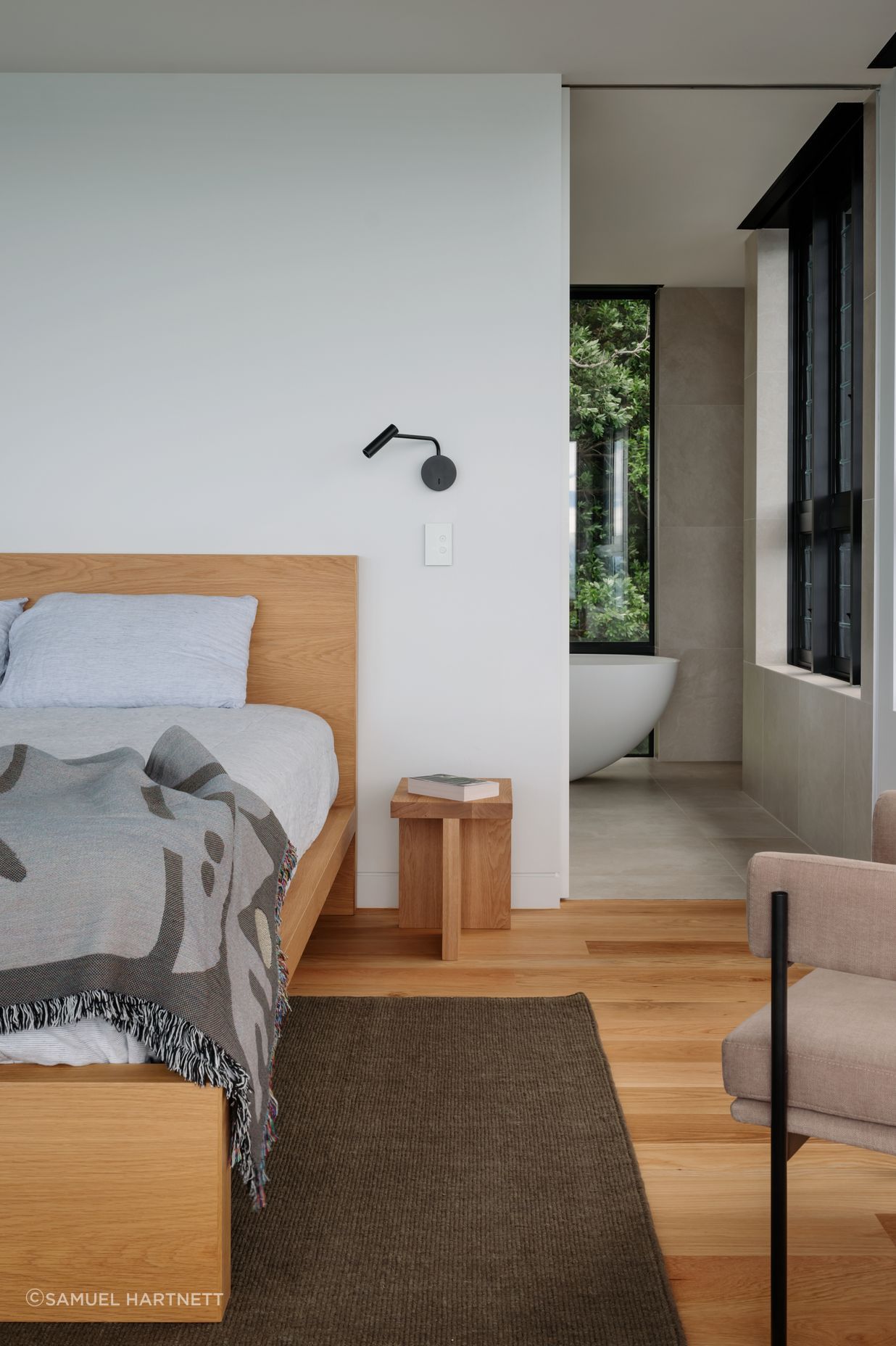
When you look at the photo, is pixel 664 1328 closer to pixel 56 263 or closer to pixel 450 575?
pixel 450 575

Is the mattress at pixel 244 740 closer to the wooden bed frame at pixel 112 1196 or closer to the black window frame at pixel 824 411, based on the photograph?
the wooden bed frame at pixel 112 1196

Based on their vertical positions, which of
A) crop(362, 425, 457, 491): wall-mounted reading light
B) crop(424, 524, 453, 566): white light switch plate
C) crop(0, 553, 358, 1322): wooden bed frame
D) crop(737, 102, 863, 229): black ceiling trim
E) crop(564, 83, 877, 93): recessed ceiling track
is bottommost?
crop(0, 553, 358, 1322): wooden bed frame

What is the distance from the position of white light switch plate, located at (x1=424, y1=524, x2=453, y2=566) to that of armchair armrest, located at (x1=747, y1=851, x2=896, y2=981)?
2.26 metres

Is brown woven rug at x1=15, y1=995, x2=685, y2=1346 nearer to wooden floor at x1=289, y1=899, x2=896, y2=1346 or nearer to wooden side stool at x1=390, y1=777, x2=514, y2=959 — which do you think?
wooden floor at x1=289, y1=899, x2=896, y2=1346

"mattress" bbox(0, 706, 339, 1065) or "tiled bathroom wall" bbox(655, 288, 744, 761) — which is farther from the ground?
"tiled bathroom wall" bbox(655, 288, 744, 761)

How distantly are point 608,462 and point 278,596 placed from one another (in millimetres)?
3289

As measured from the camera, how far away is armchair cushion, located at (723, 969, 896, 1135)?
126 cm

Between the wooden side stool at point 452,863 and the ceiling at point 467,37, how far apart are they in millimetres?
2176

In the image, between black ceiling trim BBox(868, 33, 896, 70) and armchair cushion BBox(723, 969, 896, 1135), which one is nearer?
armchair cushion BBox(723, 969, 896, 1135)

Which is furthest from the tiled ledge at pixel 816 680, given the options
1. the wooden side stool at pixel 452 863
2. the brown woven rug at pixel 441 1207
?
the brown woven rug at pixel 441 1207

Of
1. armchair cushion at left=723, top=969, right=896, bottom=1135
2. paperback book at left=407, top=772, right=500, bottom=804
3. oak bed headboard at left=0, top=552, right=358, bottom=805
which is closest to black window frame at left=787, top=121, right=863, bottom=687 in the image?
paperback book at left=407, top=772, right=500, bottom=804

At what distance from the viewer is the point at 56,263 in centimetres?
336

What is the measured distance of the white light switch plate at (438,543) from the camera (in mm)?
3414

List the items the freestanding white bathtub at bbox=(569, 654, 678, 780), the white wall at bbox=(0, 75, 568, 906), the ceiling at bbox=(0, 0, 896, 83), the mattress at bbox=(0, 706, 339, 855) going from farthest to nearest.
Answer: the freestanding white bathtub at bbox=(569, 654, 678, 780)
the white wall at bbox=(0, 75, 568, 906)
the ceiling at bbox=(0, 0, 896, 83)
the mattress at bbox=(0, 706, 339, 855)
